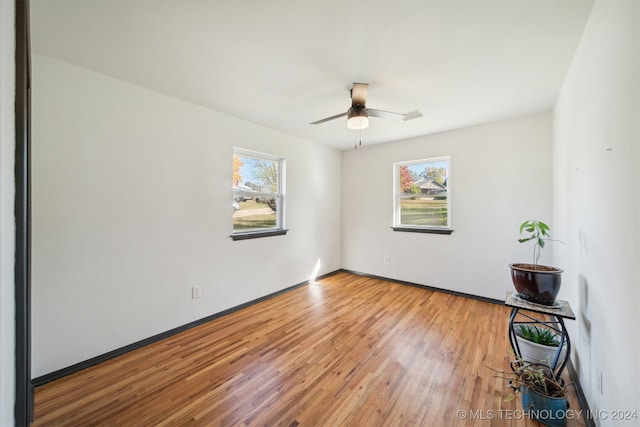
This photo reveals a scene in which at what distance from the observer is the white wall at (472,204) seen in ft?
10.1

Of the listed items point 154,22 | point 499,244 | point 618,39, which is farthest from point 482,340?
point 154,22

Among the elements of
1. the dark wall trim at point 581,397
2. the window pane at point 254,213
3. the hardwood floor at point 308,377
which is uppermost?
the window pane at point 254,213

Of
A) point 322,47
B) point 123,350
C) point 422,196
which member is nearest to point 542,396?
point 322,47

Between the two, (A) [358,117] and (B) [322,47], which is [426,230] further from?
(B) [322,47]

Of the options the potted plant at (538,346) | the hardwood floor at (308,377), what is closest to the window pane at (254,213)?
the hardwood floor at (308,377)

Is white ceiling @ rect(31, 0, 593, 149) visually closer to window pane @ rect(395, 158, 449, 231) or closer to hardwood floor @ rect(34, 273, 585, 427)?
window pane @ rect(395, 158, 449, 231)

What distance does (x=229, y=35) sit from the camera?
5.54 ft

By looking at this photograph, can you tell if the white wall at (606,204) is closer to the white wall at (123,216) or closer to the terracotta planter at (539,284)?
the terracotta planter at (539,284)

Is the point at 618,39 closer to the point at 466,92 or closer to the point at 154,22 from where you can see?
the point at 466,92

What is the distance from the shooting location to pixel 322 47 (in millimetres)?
1794

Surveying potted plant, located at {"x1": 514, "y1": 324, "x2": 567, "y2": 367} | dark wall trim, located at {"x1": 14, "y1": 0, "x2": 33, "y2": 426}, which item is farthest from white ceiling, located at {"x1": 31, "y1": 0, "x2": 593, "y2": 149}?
potted plant, located at {"x1": 514, "y1": 324, "x2": 567, "y2": 367}

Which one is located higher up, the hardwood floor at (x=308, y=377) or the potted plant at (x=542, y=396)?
the potted plant at (x=542, y=396)

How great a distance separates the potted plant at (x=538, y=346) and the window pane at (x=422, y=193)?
6.45ft

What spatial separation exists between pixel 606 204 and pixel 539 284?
73cm
